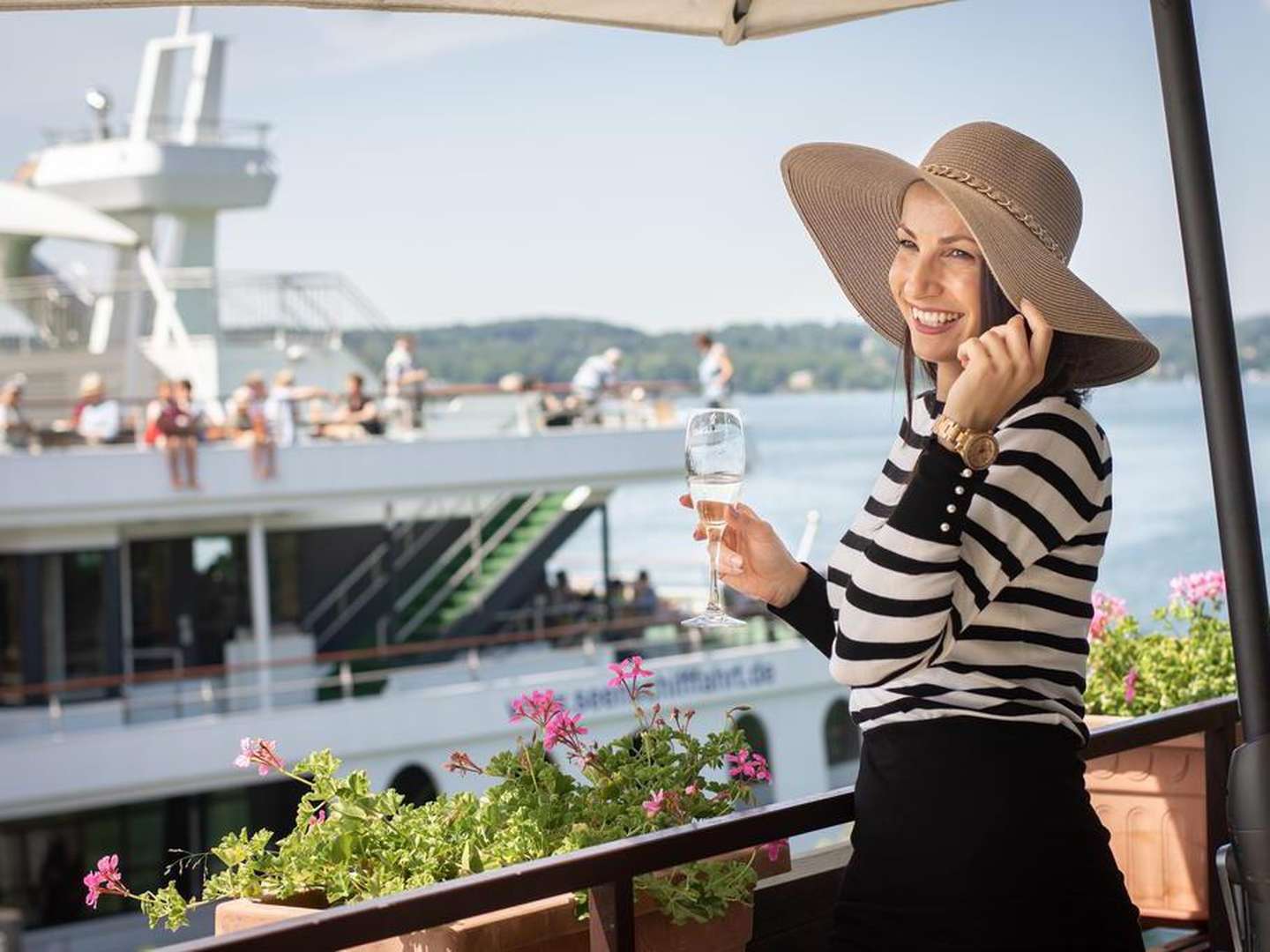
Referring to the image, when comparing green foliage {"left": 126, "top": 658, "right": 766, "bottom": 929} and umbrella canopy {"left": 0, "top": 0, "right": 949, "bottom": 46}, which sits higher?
umbrella canopy {"left": 0, "top": 0, "right": 949, "bottom": 46}

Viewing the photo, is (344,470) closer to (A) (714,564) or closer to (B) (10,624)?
(B) (10,624)

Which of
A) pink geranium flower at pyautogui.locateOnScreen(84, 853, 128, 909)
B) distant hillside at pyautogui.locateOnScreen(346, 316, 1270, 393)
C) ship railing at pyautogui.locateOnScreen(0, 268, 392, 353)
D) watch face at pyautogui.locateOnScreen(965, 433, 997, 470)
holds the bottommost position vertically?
pink geranium flower at pyautogui.locateOnScreen(84, 853, 128, 909)

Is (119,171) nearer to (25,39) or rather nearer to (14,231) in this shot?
(14,231)

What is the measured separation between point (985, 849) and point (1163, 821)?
4.93ft

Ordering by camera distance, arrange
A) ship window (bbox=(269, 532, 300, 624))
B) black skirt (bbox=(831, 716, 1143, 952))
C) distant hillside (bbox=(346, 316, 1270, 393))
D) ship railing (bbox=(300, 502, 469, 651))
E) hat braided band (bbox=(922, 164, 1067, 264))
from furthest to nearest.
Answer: distant hillside (bbox=(346, 316, 1270, 393)) < ship railing (bbox=(300, 502, 469, 651)) < ship window (bbox=(269, 532, 300, 624)) < hat braided band (bbox=(922, 164, 1067, 264)) < black skirt (bbox=(831, 716, 1143, 952))

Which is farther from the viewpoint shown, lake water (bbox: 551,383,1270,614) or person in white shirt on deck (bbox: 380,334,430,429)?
lake water (bbox: 551,383,1270,614)

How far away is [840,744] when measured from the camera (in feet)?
58.5

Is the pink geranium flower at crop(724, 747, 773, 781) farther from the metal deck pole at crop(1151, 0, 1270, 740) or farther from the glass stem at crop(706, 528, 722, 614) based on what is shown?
the metal deck pole at crop(1151, 0, 1270, 740)

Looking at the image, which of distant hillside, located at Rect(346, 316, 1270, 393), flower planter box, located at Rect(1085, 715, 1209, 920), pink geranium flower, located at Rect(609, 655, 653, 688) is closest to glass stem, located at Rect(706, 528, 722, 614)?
pink geranium flower, located at Rect(609, 655, 653, 688)

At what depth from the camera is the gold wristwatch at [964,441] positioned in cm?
147

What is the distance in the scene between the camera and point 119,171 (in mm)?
19188

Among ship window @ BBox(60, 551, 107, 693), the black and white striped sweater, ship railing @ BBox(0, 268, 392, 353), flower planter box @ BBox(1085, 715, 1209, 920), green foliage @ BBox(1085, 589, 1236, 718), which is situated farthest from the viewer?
ship railing @ BBox(0, 268, 392, 353)

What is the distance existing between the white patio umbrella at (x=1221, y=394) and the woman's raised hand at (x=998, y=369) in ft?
1.69

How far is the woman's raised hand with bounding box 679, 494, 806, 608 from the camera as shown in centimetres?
188
